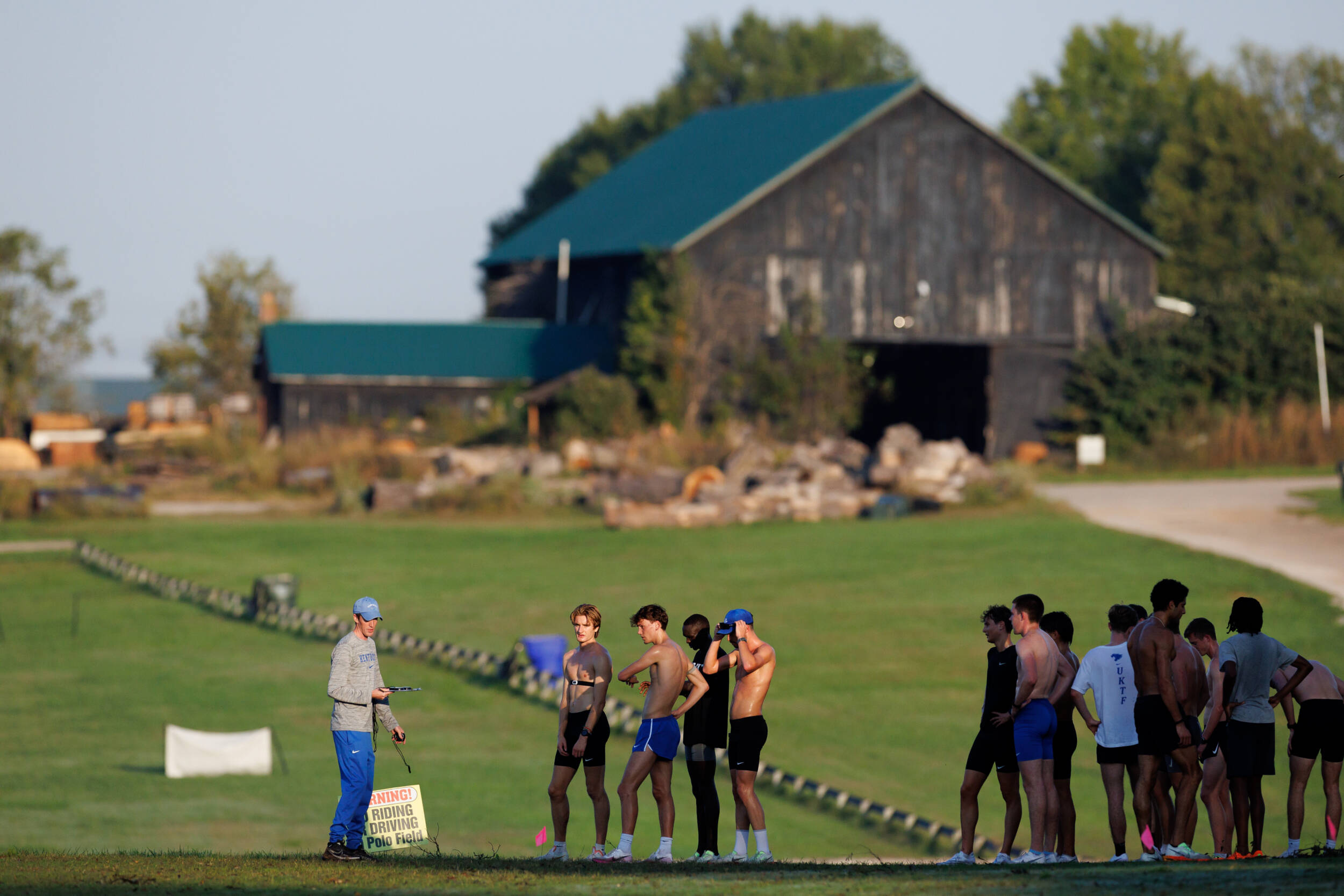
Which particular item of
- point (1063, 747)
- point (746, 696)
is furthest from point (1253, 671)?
point (746, 696)

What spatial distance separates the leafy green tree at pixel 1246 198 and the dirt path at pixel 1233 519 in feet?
99.1

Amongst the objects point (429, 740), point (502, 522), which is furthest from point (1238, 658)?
point (502, 522)

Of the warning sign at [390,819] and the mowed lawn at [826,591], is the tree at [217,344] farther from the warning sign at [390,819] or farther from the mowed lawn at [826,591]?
the warning sign at [390,819]

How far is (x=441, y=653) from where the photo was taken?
23.8m

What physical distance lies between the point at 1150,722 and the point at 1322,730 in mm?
1334

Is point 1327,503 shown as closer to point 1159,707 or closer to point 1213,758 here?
point 1213,758

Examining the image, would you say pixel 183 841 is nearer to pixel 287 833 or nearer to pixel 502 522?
pixel 287 833

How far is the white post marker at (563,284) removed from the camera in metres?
50.7

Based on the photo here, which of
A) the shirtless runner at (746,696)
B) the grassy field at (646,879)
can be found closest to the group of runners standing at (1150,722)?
the grassy field at (646,879)

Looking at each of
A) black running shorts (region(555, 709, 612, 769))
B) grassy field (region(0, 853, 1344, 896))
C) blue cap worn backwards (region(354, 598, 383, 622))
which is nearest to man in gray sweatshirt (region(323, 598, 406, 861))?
blue cap worn backwards (region(354, 598, 383, 622))

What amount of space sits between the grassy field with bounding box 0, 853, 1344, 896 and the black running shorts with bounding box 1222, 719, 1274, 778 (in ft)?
2.74

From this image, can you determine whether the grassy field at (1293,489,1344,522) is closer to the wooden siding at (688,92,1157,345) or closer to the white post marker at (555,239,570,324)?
the wooden siding at (688,92,1157,345)

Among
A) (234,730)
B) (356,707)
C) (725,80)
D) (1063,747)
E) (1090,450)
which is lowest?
(234,730)

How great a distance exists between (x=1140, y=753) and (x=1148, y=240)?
3784 centimetres
